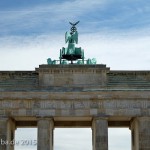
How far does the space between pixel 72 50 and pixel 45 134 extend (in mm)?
8148

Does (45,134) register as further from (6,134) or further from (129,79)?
(129,79)

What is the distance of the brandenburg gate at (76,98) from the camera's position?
1813 inches

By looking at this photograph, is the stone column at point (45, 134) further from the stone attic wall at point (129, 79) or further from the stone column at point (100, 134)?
the stone attic wall at point (129, 79)

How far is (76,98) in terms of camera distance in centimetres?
4644

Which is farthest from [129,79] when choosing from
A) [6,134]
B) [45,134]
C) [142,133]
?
[6,134]

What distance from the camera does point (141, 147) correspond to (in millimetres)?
45250

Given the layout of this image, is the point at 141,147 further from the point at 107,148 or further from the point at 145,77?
the point at 145,77

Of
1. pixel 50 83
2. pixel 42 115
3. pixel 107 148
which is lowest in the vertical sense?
pixel 107 148

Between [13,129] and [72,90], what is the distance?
23.5ft

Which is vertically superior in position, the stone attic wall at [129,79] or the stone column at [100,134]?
the stone attic wall at [129,79]

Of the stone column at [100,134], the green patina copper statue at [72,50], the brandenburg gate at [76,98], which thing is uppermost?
the green patina copper statue at [72,50]

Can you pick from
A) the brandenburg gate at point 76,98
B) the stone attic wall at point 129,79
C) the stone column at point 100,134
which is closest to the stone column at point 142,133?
the brandenburg gate at point 76,98

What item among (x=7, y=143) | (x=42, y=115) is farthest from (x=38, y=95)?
(x=7, y=143)

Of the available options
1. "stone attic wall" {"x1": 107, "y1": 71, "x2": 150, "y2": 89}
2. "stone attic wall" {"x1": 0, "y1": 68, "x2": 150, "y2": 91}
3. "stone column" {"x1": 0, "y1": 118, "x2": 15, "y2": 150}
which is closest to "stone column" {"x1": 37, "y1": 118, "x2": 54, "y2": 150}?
"stone column" {"x1": 0, "y1": 118, "x2": 15, "y2": 150}
